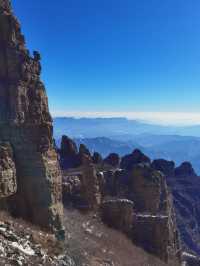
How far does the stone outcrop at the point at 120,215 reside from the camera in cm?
4150

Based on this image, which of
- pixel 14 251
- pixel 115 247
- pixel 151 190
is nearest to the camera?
pixel 14 251

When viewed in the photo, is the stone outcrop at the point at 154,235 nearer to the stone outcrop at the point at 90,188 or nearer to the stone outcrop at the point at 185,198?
the stone outcrop at the point at 90,188

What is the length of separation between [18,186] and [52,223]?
11.5 feet

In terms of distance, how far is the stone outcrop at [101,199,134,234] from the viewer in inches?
1634

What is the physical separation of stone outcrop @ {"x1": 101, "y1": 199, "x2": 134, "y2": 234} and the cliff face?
14.7 m

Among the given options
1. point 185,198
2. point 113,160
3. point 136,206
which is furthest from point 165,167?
point 136,206

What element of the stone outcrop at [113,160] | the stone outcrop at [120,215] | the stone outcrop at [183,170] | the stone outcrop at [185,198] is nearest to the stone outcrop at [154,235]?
the stone outcrop at [120,215]

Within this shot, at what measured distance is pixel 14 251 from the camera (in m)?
18.3

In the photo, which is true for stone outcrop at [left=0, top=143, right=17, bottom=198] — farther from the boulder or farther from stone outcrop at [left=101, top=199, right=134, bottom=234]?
the boulder

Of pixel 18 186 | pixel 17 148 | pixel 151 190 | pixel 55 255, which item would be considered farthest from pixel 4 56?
pixel 151 190

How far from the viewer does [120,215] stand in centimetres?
4181

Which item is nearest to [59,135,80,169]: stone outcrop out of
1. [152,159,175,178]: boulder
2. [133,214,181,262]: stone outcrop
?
[133,214,181,262]: stone outcrop

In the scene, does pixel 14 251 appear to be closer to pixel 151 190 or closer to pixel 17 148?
pixel 17 148

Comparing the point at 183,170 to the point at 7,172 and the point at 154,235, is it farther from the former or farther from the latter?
the point at 7,172
